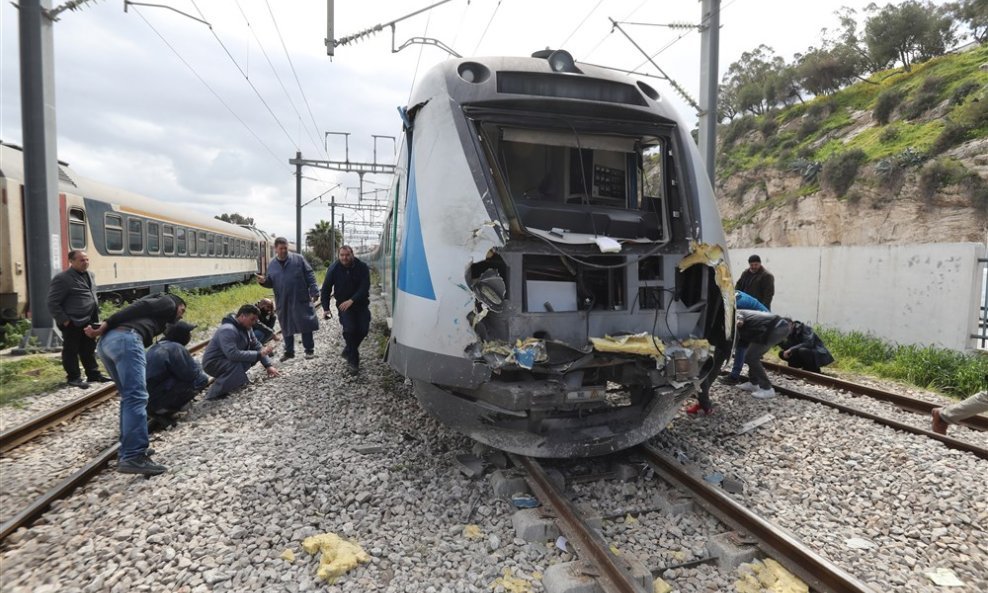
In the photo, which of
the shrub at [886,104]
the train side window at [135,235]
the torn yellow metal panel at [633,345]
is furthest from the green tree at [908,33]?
the train side window at [135,235]

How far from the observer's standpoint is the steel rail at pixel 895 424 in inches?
→ 177

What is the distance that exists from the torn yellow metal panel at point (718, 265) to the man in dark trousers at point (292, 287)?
5.21 meters

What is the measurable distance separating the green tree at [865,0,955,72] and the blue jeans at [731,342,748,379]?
102 ft

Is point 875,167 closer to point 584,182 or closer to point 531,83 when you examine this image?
point 584,182

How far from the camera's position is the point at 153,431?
523 cm

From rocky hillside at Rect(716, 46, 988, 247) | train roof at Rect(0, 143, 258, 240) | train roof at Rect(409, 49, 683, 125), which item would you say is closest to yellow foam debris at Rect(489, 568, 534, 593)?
train roof at Rect(409, 49, 683, 125)

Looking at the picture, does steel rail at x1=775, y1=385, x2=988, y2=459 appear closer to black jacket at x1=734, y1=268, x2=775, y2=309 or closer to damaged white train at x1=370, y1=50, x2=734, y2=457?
black jacket at x1=734, y1=268, x2=775, y2=309

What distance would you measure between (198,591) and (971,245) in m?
11.1

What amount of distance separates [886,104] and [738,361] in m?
23.8

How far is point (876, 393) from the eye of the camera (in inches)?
251

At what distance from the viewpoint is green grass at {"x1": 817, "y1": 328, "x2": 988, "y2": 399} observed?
720 cm

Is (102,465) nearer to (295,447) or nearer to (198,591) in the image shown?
(295,447)

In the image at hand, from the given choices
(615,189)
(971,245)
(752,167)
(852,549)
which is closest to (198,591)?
(852,549)

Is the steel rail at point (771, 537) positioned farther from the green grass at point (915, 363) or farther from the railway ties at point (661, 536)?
the green grass at point (915, 363)
